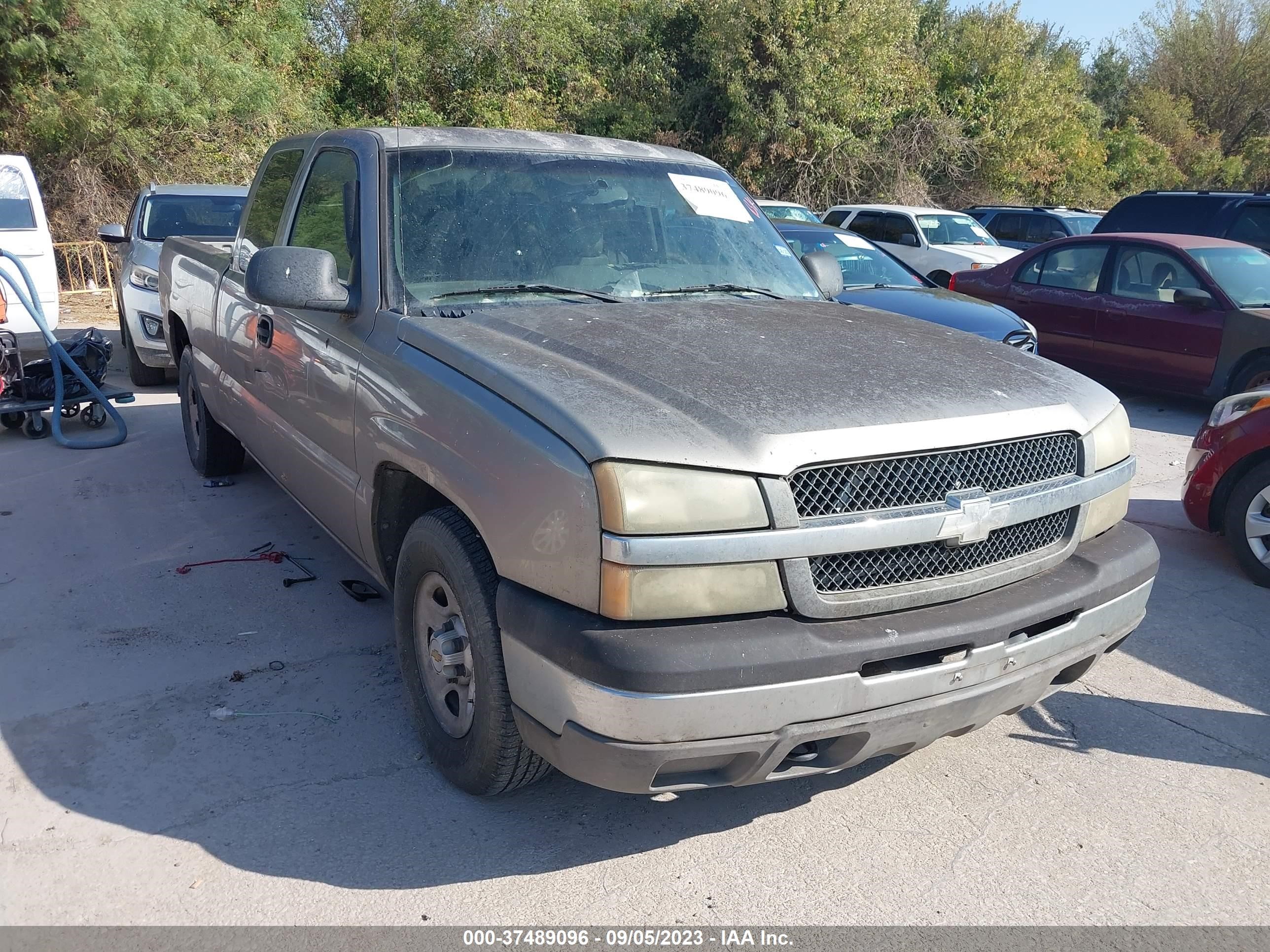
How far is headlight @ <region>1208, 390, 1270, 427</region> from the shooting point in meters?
5.43

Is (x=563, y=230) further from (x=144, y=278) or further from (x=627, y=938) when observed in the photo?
(x=144, y=278)

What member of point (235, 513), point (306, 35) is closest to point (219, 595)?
point (235, 513)

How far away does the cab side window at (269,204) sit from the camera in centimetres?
468

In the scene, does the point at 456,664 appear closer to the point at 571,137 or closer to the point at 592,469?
the point at 592,469

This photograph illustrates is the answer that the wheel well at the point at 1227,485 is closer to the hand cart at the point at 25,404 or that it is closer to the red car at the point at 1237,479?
the red car at the point at 1237,479

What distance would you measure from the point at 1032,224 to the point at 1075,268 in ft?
29.1

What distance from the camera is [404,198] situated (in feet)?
12.1

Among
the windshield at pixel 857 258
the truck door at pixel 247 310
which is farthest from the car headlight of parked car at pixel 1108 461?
the windshield at pixel 857 258

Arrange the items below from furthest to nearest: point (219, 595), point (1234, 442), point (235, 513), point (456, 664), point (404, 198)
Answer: point (235, 513)
point (1234, 442)
point (219, 595)
point (404, 198)
point (456, 664)

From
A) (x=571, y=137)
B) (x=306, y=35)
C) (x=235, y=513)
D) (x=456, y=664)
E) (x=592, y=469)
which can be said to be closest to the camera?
(x=592, y=469)

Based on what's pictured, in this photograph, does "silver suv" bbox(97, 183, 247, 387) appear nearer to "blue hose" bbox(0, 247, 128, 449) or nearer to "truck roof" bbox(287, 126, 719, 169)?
"blue hose" bbox(0, 247, 128, 449)

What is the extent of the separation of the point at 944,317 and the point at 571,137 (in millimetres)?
4390

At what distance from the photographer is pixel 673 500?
2463 millimetres

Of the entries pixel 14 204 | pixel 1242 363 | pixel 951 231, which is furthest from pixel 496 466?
pixel 951 231
